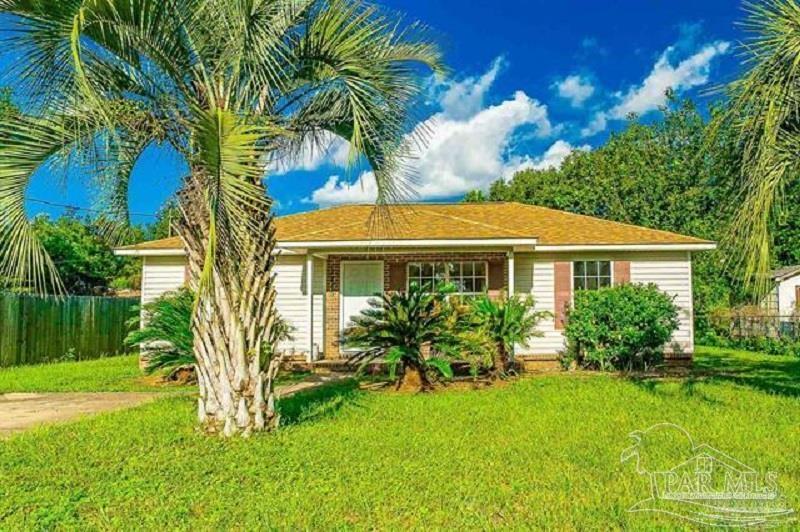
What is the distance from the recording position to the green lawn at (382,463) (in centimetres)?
402

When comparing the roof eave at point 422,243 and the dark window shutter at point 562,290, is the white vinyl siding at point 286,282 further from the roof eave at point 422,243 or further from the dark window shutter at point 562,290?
the dark window shutter at point 562,290

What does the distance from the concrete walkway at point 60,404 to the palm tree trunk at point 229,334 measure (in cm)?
260

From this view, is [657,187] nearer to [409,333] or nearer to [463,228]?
[463,228]

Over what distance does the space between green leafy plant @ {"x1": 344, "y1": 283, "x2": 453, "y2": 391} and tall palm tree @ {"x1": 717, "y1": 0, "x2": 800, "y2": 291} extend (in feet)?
15.9

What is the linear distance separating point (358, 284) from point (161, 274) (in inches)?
186

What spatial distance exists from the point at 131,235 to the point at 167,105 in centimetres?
225

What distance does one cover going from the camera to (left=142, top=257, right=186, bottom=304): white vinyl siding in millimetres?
14227

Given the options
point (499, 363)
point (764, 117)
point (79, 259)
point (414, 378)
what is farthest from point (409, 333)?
point (79, 259)

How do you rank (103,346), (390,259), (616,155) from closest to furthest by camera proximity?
(390,259) → (103,346) → (616,155)

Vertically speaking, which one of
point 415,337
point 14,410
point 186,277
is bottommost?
point 14,410

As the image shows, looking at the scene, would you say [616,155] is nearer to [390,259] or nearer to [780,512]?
[390,259]

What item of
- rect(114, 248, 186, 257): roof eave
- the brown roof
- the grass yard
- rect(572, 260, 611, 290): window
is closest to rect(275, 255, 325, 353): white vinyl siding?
the brown roof

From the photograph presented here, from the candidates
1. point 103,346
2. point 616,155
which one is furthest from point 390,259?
point 616,155

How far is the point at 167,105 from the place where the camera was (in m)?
6.02
